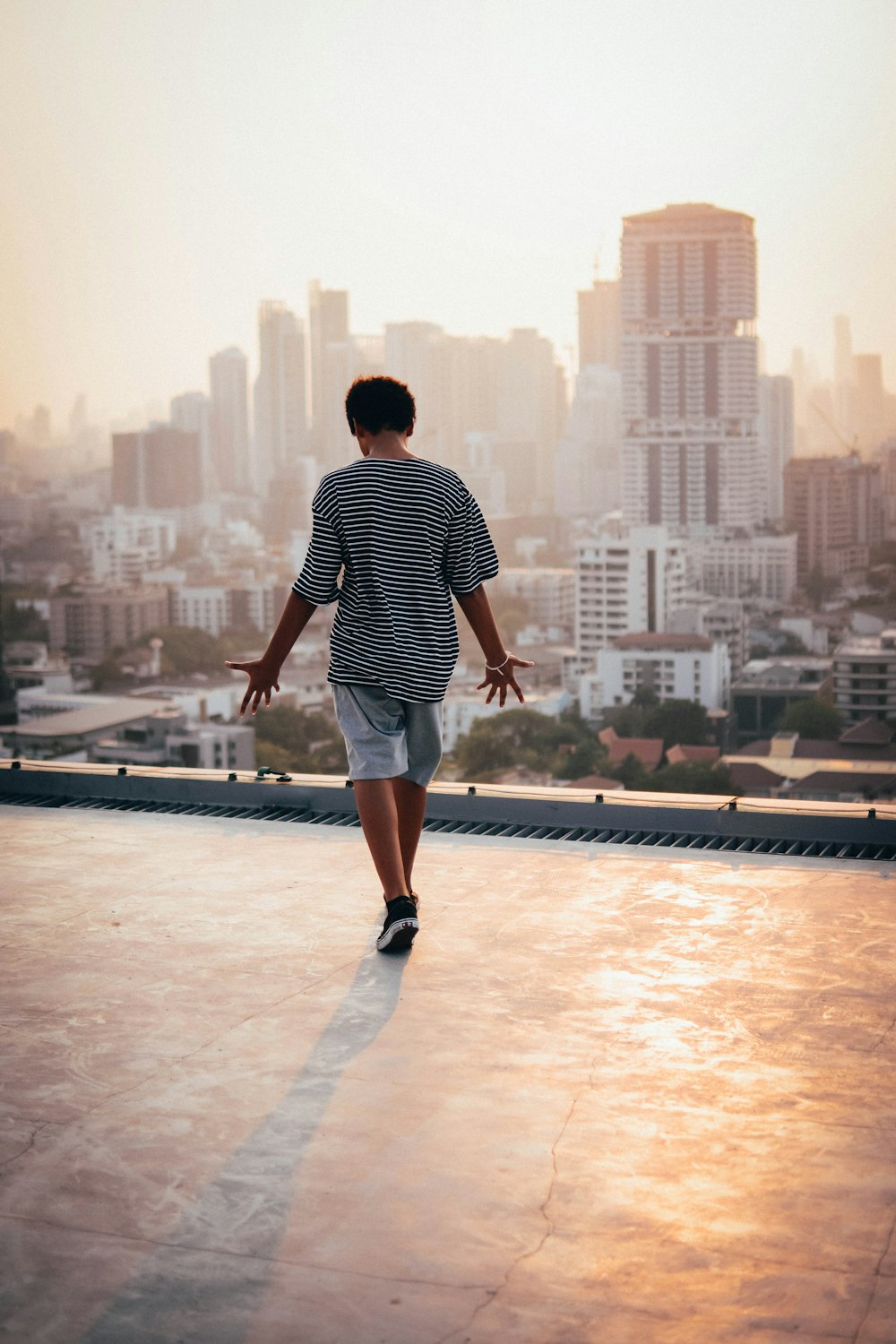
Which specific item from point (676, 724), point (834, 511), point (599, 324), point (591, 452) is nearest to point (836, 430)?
point (834, 511)

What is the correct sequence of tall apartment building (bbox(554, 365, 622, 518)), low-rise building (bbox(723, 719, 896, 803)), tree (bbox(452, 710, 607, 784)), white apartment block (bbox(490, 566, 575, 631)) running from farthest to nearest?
tall apartment building (bbox(554, 365, 622, 518)) → white apartment block (bbox(490, 566, 575, 631)) → tree (bbox(452, 710, 607, 784)) → low-rise building (bbox(723, 719, 896, 803))

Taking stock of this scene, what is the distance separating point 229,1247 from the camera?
121cm

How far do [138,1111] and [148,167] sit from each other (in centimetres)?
8193

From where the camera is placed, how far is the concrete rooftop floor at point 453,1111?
112cm

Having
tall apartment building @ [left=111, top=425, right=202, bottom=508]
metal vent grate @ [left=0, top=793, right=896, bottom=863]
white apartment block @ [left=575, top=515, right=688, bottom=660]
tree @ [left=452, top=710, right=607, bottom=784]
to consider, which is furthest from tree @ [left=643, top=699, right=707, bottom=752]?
tall apartment building @ [left=111, top=425, right=202, bottom=508]

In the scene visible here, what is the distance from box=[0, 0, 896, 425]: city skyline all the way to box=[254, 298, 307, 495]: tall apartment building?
248 centimetres

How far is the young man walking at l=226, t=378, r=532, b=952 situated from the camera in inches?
89.2

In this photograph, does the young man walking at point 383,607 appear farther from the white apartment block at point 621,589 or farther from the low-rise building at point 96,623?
the low-rise building at point 96,623

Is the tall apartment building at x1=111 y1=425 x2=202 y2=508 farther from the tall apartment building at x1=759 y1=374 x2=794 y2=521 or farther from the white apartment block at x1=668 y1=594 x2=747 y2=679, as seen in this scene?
the white apartment block at x1=668 y1=594 x2=747 y2=679

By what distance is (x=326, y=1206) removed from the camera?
50.4 inches

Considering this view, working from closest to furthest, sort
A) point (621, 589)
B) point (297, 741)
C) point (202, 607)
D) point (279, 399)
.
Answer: point (297, 741), point (621, 589), point (202, 607), point (279, 399)

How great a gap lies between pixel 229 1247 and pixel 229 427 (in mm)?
77194

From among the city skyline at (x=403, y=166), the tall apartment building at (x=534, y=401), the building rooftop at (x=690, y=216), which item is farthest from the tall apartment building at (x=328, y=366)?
the building rooftop at (x=690, y=216)

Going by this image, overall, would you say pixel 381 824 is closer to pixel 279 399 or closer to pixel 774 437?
pixel 774 437
